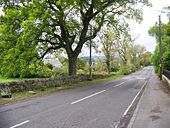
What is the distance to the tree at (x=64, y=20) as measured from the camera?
98.4 ft

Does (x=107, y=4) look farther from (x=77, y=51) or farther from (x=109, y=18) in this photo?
(x=77, y=51)

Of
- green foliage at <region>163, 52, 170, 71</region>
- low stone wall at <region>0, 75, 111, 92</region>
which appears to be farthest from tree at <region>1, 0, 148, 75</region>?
green foliage at <region>163, 52, 170, 71</region>

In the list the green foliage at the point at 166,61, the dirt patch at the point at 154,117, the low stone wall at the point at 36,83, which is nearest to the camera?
the dirt patch at the point at 154,117

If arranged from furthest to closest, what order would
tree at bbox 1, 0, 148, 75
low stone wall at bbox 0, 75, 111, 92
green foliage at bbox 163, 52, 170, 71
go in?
green foliage at bbox 163, 52, 170, 71 → tree at bbox 1, 0, 148, 75 → low stone wall at bbox 0, 75, 111, 92

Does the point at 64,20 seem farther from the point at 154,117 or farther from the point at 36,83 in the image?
the point at 154,117

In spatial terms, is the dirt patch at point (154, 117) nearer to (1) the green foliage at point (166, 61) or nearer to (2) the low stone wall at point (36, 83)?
(2) the low stone wall at point (36, 83)

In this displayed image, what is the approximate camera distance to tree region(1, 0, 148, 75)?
30.0 meters

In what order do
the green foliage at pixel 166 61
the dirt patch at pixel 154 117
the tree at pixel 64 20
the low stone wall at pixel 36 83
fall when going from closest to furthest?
the dirt patch at pixel 154 117
the low stone wall at pixel 36 83
the tree at pixel 64 20
the green foliage at pixel 166 61

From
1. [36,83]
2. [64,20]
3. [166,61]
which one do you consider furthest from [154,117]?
[166,61]

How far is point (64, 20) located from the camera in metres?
34.0

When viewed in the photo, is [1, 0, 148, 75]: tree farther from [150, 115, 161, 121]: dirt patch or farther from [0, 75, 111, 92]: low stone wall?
[150, 115, 161, 121]: dirt patch

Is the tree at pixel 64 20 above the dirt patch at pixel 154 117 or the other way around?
above

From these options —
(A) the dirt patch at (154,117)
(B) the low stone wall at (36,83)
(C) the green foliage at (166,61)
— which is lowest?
(A) the dirt patch at (154,117)

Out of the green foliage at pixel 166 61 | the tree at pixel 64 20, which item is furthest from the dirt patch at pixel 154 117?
the green foliage at pixel 166 61
